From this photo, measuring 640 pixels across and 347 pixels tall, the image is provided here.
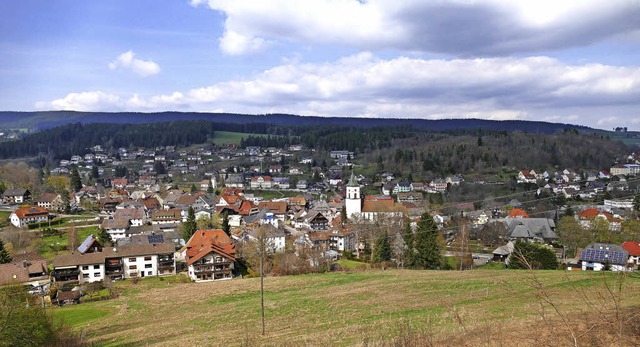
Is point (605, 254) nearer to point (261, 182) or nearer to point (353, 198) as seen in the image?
point (353, 198)

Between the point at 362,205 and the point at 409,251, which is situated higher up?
the point at 362,205

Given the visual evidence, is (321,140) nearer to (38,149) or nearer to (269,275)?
(38,149)

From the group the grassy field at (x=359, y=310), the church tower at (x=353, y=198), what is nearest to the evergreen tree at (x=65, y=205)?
the grassy field at (x=359, y=310)

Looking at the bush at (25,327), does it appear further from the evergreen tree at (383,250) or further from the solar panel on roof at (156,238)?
the solar panel on roof at (156,238)

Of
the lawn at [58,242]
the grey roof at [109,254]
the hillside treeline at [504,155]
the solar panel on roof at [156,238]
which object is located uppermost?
the hillside treeline at [504,155]

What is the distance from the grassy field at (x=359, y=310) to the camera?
438 inches

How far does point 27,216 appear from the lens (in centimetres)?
5622

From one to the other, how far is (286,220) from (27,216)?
1421 inches

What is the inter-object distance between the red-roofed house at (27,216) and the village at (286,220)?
0.20 meters

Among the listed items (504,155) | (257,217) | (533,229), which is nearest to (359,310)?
(533,229)

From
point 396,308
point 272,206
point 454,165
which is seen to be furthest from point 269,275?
point 454,165

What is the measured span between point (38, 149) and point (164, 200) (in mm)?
128224

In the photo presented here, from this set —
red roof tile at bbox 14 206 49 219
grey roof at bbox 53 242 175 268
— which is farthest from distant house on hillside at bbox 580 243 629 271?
red roof tile at bbox 14 206 49 219

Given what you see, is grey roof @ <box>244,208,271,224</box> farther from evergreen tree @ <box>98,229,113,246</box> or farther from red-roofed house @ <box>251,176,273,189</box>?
red-roofed house @ <box>251,176,273,189</box>
